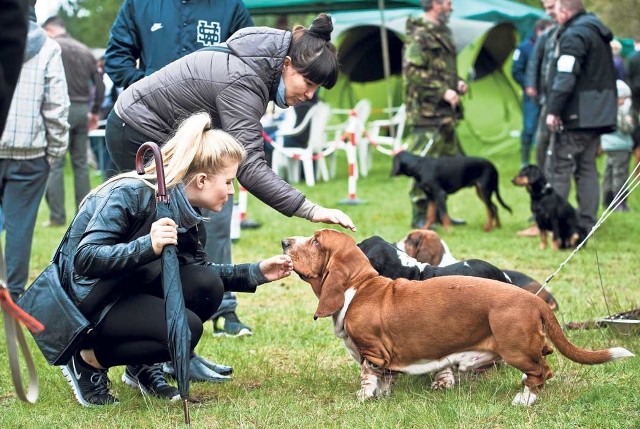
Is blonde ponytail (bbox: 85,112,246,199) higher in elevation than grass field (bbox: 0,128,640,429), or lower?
higher

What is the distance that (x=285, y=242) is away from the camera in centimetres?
470

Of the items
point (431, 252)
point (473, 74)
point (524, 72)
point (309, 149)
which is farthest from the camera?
point (473, 74)

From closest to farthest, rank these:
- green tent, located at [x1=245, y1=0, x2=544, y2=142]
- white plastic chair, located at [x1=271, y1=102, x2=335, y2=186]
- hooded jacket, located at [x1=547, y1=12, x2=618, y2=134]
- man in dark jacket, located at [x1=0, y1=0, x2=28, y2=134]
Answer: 1. man in dark jacket, located at [x1=0, y1=0, x2=28, y2=134]
2. hooded jacket, located at [x1=547, y1=12, x2=618, y2=134]
3. white plastic chair, located at [x1=271, y1=102, x2=335, y2=186]
4. green tent, located at [x1=245, y1=0, x2=544, y2=142]

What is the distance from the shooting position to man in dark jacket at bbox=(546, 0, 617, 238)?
31.5 feet

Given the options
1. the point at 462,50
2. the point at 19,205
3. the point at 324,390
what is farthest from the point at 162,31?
the point at 462,50

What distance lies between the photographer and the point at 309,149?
1630 cm

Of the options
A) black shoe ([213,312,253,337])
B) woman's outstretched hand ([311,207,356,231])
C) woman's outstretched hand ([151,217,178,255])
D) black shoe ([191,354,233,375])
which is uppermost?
woman's outstretched hand ([151,217,178,255])

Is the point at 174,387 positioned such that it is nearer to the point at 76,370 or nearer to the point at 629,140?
the point at 76,370

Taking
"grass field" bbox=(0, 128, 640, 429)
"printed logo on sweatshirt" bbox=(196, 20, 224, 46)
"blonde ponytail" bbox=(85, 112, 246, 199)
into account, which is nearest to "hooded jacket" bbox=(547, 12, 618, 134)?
"grass field" bbox=(0, 128, 640, 429)

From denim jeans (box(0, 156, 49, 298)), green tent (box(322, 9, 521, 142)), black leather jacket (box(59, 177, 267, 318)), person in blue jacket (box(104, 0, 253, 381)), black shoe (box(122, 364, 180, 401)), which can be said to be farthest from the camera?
green tent (box(322, 9, 521, 142))

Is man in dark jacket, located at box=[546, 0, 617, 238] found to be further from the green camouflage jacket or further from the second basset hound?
the second basset hound

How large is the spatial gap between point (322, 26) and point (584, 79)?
587cm

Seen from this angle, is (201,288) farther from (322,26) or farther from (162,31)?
(162,31)

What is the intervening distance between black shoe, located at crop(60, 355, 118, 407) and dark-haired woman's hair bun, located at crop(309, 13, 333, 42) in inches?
72.2
